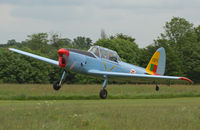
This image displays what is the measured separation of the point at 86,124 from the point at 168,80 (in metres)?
10.6

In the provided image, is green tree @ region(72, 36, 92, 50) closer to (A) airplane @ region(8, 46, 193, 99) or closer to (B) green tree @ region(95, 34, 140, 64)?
(B) green tree @ region(95, 34, 140, 64)

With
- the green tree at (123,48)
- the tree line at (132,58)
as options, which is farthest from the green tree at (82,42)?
the green tree at (123,48)

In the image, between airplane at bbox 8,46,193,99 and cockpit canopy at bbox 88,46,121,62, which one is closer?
airplane at bbox 8,46,193,99

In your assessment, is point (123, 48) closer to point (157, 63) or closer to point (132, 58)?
point (132, 58)

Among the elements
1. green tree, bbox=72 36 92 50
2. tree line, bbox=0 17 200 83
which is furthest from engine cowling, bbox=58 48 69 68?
green tree, bbox=72 36 92 50

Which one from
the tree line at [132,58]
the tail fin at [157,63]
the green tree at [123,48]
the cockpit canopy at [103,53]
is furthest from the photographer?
the green tree at [123,48]

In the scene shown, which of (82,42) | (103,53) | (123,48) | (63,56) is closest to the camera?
(63,56)

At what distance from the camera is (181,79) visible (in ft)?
59.6

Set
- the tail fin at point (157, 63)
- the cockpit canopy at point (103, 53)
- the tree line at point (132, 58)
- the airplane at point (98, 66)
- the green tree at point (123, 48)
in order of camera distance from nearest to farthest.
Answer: the airplane at point (98, 66) → the cockpit canopy at point (103, 53) → the tail fin at point (157, 63) → the tree line at point (132, 58) → the green tree at point (123, 48)

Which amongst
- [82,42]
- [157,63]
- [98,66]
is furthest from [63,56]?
[82,42]

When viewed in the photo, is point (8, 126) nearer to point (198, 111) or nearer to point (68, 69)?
point (198, 111)

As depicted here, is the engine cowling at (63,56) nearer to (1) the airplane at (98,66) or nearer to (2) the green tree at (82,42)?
(1) the airplane at (98,66)

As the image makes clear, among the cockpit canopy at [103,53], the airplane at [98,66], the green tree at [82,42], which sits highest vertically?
the green tree at [82,42]

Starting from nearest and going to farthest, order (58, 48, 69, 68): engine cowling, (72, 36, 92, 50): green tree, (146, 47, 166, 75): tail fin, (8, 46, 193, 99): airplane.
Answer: (58, 48, 69, 68): engine cowling < (8, 46, 193, 99): airplane < (146, 47, 166, 75): tail fin < (72, 36, 92, 50): green tree
